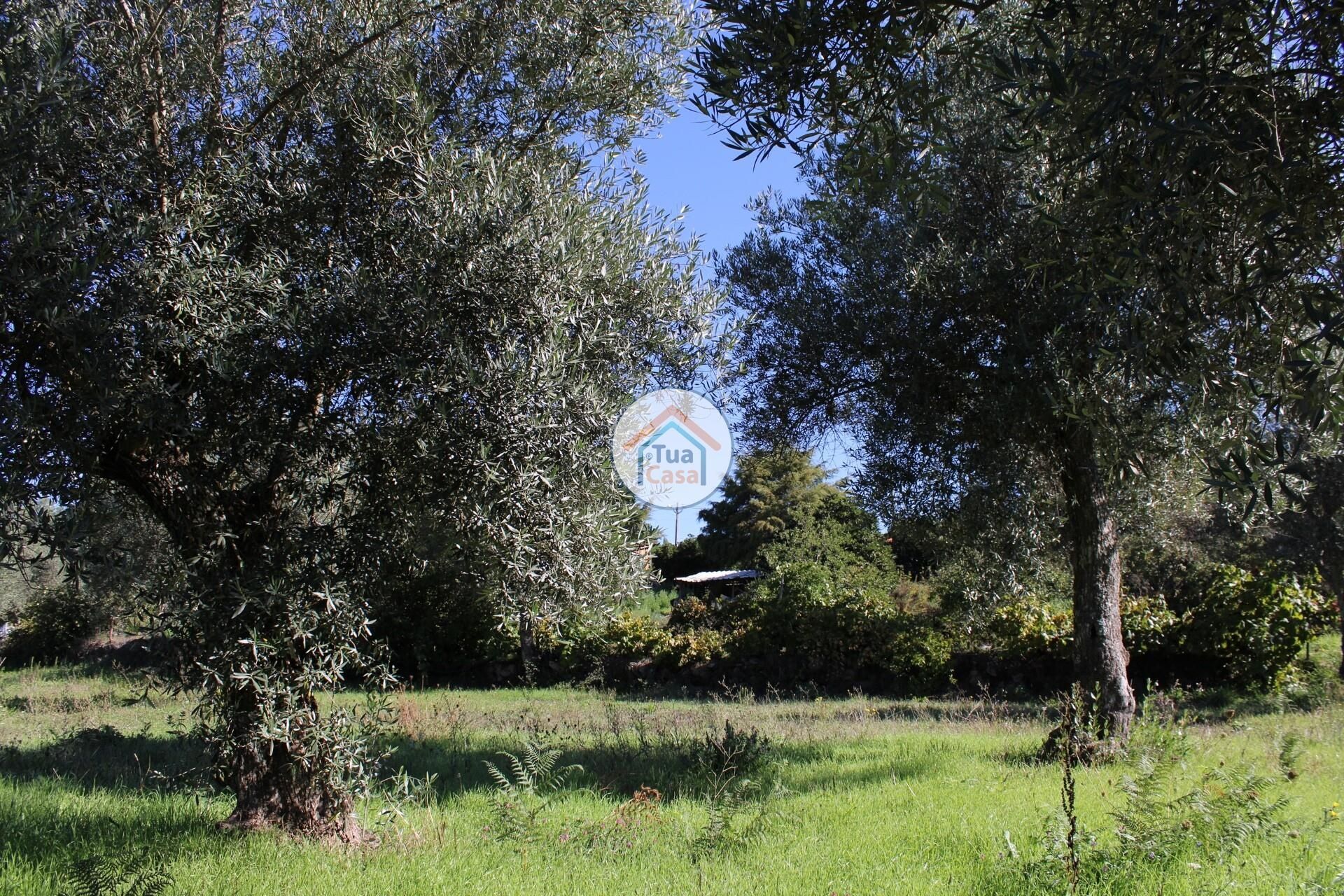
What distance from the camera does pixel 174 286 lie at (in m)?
4.82

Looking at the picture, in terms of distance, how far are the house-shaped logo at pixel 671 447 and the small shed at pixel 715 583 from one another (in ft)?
64.6

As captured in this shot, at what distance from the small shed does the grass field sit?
1920cm

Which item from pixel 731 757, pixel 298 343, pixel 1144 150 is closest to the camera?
pixel 1144 150

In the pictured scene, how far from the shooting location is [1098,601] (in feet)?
28.6

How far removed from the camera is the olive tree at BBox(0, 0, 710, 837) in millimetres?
4746

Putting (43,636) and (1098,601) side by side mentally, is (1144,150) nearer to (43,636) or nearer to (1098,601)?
(1098,601)

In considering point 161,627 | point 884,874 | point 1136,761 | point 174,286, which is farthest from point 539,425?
point 1136,761

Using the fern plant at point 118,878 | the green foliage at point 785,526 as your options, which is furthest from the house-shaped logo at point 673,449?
the green foliage at point 785,526

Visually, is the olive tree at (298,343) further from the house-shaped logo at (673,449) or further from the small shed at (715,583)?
the small shed at (715,583)

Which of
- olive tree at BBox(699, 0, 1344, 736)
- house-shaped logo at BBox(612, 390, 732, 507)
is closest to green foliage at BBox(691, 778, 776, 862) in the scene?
house-shaped logo at BBox(612, 390, 732, 507)

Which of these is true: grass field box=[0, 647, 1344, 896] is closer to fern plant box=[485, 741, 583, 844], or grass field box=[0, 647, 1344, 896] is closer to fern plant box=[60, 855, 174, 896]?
fern plant box=[485, 741, 583, 844]

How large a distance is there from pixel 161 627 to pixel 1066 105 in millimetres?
5302

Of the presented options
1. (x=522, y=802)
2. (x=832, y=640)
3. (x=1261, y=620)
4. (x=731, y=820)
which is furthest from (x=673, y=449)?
(x=1261, y=620)

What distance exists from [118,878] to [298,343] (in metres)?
2.83
